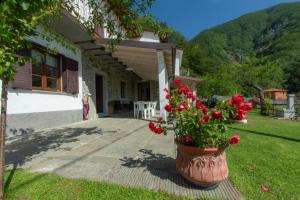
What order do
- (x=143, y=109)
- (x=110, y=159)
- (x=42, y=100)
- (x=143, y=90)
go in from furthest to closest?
1. (x=143, y=90)
2. (x=143, y=109)
3. (x=42, y=100)
4. (x=110, y=159)

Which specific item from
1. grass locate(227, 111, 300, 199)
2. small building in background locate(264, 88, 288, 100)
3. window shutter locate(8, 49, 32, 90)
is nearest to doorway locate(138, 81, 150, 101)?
window shutter locate(8, 49, 32, 90)

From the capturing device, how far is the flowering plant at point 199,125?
2336 millimetres

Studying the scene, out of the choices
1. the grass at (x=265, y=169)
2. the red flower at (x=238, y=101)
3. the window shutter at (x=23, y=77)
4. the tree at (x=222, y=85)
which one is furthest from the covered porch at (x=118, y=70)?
the tree at (x=222, y=85)

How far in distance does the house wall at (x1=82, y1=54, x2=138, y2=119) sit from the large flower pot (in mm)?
6888

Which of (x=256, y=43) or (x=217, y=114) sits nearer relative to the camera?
(x=217, y=114)

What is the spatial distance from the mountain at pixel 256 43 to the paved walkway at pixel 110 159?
25851 mm

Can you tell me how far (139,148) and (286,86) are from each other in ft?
176

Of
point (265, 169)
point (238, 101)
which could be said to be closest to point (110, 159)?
point (238, 101)

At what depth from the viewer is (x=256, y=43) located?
6400 centimetres

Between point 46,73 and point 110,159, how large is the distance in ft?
14.5

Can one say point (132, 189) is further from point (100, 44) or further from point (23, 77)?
point (100, 44)

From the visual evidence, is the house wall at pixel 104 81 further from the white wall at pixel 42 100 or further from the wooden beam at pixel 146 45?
the wooden beam at pixel 146 45

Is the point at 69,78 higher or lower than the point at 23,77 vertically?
higher

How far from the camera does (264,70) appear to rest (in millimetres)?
20641
